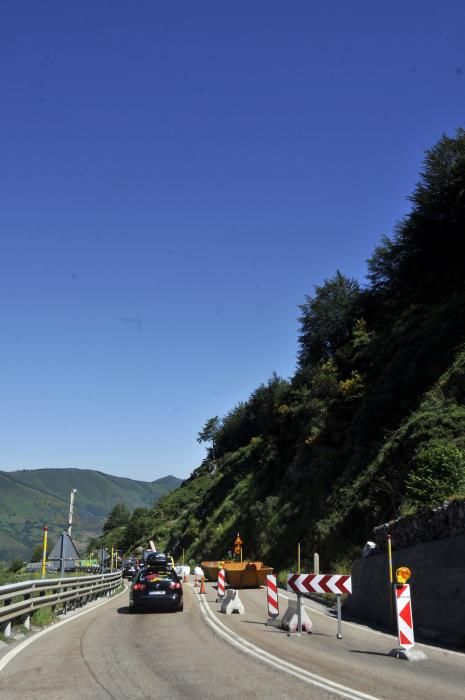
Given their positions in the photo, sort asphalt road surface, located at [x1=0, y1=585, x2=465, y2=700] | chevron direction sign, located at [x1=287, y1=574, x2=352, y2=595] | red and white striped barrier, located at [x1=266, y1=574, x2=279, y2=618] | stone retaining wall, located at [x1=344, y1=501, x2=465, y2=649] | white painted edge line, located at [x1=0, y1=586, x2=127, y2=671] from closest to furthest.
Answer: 1. asphalt road surface, located at [x1=0, y1=585, x2=465, y2=700]
2. white painted edge line, located at [x1=0, y1=586, x2=127, y2=671]
3. stone retaining wall, located at [x1=344, y1=501, x2=465, y2=649]
4. chevron direction sign, located at [x1=287, y1=574, x2=352, y2=595]
5. red and white striped barrier, located at [x1=266, y1=574, x2=279, y2=618]

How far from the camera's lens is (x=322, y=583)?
13.8 meters

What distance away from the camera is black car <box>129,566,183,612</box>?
18.7 meters

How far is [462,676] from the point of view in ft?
28.4

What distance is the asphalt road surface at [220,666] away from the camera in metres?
7.45

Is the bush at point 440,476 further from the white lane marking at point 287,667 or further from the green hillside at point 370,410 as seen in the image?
the white lane marking at point 287,667

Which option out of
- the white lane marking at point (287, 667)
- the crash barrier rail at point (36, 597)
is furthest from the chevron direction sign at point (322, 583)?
the crash barrier rail at point (36, 597)

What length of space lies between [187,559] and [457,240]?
136ft

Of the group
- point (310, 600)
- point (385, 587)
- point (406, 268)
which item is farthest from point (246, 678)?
point (406, 268)

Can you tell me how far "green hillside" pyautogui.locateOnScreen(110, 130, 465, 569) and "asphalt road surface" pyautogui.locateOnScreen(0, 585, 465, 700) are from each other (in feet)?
24.1

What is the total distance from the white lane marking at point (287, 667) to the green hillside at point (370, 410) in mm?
7384

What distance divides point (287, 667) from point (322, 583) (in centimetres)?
485

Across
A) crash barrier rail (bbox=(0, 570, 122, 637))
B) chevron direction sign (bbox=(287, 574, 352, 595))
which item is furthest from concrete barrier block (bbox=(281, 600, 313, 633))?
crash barrier rail (bbox=(0, 570, 122, 637))

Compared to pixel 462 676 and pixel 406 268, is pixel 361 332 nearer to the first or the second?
pixel 406 268

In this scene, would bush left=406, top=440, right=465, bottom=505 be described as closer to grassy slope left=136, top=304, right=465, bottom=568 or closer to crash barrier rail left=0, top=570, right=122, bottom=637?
grassy slope left=136, top=304, right=465, bottom=568
